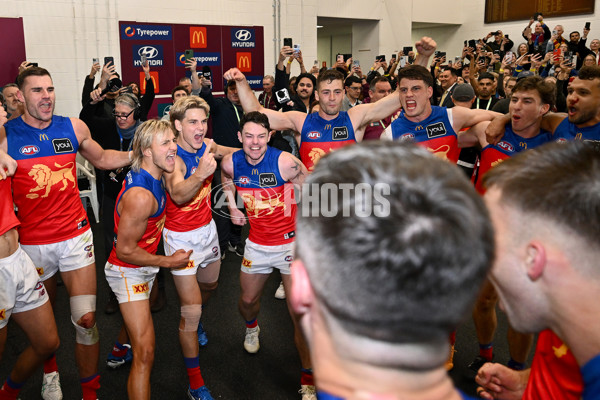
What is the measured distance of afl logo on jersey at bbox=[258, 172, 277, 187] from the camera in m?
3.53

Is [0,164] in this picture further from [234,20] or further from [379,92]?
[234,20]

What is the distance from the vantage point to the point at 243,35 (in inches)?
411

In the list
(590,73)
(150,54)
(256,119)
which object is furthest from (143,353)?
(150,54)

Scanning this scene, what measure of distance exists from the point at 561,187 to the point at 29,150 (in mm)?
3190

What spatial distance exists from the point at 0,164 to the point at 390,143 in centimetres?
253

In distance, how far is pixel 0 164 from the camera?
2609mm

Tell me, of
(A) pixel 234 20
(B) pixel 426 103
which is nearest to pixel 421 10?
(A) pixel 234 20

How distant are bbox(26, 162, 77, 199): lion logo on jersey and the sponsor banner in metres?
7.00

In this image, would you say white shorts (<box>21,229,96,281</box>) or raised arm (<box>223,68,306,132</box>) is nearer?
white shorts (<box>21,229,96,281</box>)

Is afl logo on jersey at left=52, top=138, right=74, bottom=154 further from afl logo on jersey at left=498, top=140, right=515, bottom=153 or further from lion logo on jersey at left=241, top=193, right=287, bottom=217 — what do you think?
afl logo on jersey at left=498, top=140, right=515, bottom=153

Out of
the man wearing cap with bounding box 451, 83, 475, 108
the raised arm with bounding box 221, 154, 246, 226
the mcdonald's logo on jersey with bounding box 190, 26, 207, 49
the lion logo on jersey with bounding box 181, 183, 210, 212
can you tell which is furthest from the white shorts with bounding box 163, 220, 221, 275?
the mcdonald's logo on jersey with bounding box 190, 26, 207, 49

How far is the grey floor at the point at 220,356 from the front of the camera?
3.27 meters

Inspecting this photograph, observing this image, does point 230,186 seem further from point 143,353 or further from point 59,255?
point 143,353

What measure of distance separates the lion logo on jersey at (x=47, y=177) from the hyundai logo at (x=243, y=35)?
7.80 m
